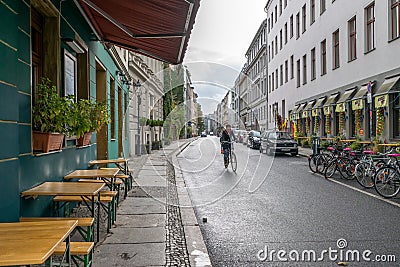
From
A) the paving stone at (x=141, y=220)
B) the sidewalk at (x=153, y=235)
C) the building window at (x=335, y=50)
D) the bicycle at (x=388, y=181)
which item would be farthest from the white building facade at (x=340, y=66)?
the paving stone at (x=141, y=220)

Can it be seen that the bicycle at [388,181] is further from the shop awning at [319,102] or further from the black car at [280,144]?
the shop awning at [319,102]

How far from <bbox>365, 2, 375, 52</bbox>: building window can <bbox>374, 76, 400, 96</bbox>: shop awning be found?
295cm

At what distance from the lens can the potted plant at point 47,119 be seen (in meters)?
4.95

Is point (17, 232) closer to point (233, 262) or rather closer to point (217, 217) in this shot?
point (233, 262)

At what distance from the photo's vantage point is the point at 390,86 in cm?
1506

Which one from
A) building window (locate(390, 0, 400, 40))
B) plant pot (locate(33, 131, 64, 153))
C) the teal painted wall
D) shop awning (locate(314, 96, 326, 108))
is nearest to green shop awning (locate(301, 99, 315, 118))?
shop awning (locate(314, 96, 326, 108))

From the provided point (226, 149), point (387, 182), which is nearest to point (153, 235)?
point (387, 182)

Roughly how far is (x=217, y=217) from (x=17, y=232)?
186 inches

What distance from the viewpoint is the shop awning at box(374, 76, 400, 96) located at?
14.9 metres

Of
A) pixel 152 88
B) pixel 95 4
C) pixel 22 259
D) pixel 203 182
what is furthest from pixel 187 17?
pixel 152 88

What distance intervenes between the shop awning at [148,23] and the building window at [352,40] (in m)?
14.6

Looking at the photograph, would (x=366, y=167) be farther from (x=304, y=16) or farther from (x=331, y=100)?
(x=304, y=16)

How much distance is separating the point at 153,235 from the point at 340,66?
65.9 feet

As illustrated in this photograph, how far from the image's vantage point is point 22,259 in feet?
7.25
